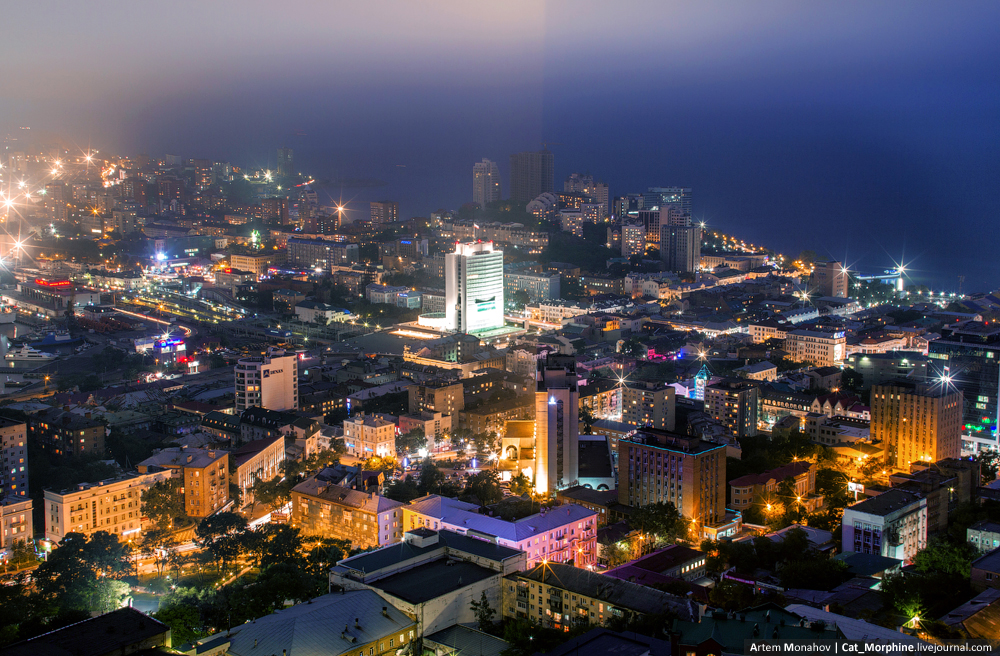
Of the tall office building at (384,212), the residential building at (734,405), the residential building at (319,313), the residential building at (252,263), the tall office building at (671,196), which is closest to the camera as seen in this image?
the residential building at (734,405)

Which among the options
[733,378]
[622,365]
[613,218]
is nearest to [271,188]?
[613,218]

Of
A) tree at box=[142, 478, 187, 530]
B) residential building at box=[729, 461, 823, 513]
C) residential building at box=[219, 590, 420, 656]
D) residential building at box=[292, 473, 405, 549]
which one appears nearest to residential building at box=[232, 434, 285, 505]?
tree at box=[142, 478, 187, 530]

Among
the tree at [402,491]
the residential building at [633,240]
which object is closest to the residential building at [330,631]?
the tree at [402,491]

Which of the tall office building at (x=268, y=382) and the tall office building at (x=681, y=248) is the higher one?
the tall office building at (x=681, y=248)

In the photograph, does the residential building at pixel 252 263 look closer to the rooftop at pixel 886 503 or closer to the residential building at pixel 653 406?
the residential building at pixel 653 406

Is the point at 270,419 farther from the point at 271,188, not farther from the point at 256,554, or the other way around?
the point at 271,188

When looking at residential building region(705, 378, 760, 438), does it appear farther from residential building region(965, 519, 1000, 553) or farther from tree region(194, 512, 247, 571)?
tree region(194, 512, 247, 571)

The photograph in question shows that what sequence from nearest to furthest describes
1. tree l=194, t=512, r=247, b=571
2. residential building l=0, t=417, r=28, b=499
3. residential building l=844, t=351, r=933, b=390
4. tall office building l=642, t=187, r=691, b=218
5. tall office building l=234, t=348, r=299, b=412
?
tree l=194, t=512, r=247, b=571, residential building l=0, t=417, r=28, b=499, tall office building l=234, t=348, r=299, b=412, residential building l=844, t=351, r=933, b=390, tall office building l=642, t=187, r=691, b=218
